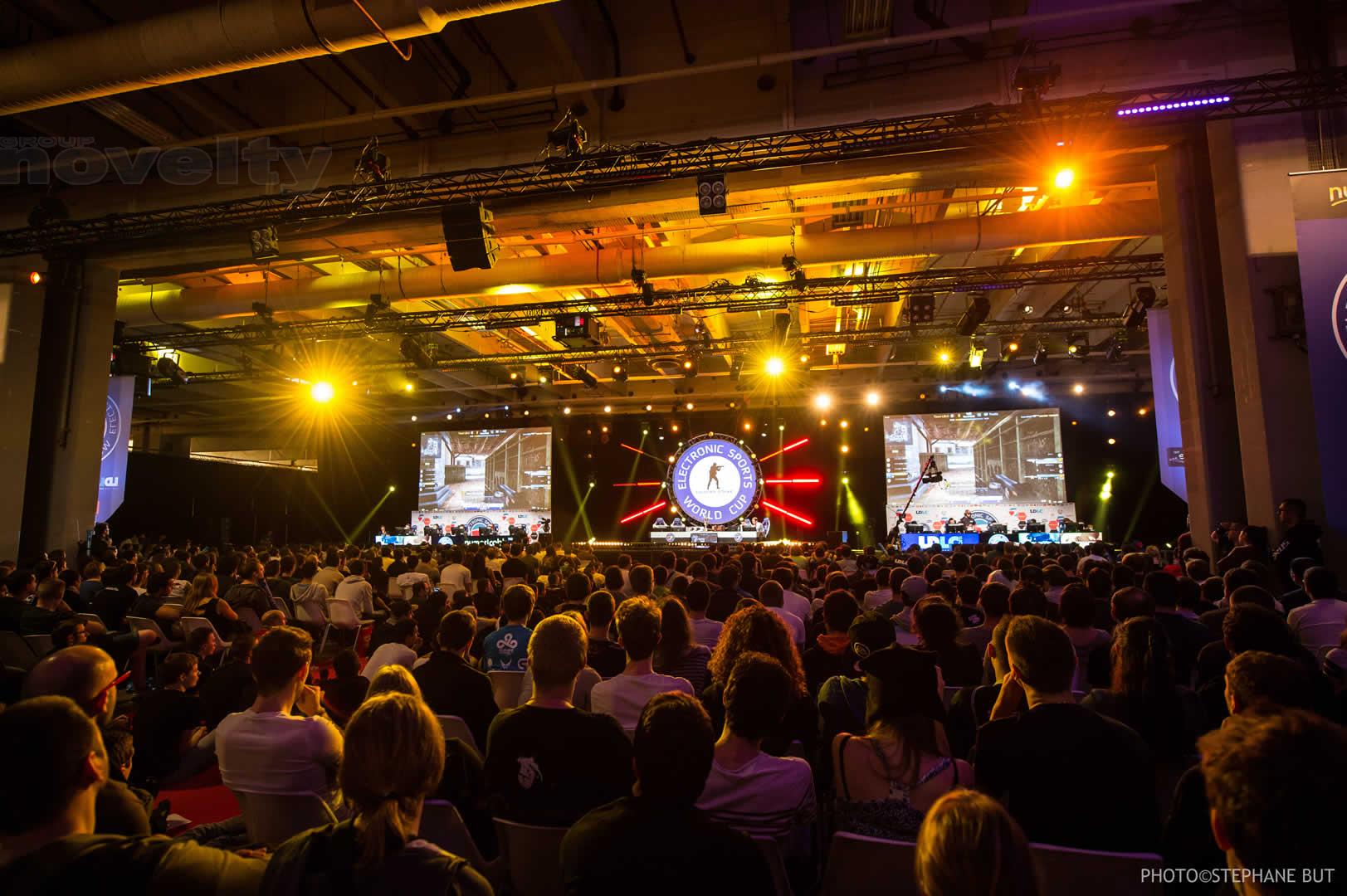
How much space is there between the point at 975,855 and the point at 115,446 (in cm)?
1319

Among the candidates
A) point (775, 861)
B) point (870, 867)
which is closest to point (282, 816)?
point (775, 861)

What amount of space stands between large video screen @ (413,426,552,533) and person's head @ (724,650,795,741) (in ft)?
64.6

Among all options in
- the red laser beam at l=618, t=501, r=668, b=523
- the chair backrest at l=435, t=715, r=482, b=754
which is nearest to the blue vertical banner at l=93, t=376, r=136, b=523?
the chair backrest at l=435, t=715, r=482, b=754

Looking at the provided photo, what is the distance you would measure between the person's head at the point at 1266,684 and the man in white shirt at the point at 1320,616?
2.92 meters

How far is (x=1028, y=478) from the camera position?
18.4 m

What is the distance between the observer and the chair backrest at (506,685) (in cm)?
427

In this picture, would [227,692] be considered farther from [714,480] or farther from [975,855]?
[714,480]

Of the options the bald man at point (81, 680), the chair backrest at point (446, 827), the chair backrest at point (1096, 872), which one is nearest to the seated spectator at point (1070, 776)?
the chair backrest at point (1096, 872)

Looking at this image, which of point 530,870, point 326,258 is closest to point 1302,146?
point 530,870

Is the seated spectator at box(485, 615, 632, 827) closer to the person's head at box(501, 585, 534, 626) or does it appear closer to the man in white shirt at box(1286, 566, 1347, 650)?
the person's head at box(501, 585, 534, 626)

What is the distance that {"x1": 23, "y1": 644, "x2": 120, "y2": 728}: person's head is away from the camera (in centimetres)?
226

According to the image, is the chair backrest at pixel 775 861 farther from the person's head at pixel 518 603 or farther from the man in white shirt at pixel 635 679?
the person's head at pixel 518 603

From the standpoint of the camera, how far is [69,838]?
134 centimetres

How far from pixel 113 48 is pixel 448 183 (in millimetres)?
2997
